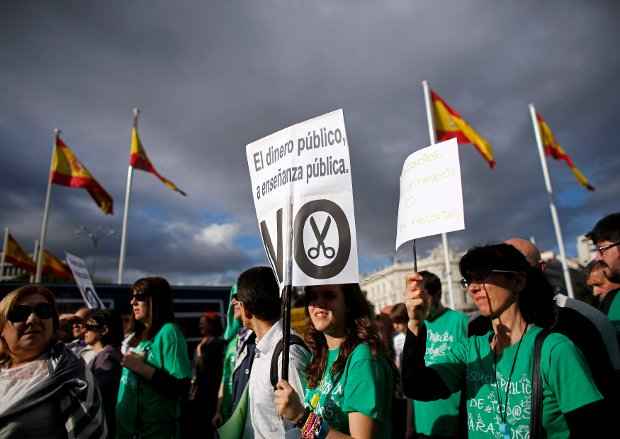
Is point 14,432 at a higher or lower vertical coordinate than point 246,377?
lower

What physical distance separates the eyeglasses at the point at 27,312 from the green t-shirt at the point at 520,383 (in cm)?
246

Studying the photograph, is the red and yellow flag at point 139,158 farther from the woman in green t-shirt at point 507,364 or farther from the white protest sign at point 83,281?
the woman in green t-shirt at point 507,364

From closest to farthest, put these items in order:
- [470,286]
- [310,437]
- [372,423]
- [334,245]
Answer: [310,437]
[372,423]
[334,245]
[470,286]

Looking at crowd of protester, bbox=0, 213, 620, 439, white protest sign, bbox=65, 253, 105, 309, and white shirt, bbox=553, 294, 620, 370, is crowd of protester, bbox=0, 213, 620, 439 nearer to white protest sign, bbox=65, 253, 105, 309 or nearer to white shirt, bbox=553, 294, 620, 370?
white shirt, bbox=553, 294, 620, 370

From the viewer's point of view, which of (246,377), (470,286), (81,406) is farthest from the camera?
(246,377)

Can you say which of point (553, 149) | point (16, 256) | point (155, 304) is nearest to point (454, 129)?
point (553, 149)

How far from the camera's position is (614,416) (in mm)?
1701

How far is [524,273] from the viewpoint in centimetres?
214

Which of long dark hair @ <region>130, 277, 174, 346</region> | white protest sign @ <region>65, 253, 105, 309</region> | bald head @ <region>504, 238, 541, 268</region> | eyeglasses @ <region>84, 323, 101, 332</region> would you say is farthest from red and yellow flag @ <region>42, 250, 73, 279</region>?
bald head @ <region>504, 238, 541, 268</region>

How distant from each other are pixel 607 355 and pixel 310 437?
60.3 inches

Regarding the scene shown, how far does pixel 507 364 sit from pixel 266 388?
132cm

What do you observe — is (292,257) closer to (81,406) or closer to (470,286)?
(470,286)

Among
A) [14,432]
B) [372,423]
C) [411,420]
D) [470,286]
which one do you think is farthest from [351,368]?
[411,420]

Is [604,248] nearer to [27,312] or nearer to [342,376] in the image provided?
[342,376]
